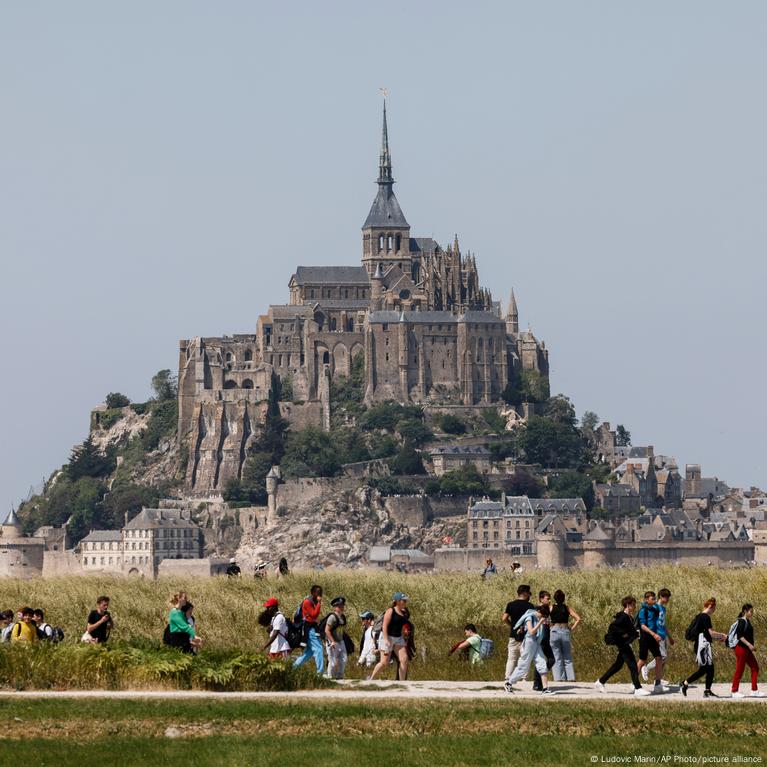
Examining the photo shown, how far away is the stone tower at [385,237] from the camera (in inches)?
5925

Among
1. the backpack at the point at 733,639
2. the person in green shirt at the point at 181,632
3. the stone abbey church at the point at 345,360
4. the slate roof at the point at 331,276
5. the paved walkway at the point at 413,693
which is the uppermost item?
the slate roof at the point at 331,276

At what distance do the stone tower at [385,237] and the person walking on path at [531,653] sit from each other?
119 meters

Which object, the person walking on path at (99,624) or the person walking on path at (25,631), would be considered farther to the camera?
the person walking on path at (99,624)

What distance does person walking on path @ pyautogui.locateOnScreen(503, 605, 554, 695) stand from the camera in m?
30.2

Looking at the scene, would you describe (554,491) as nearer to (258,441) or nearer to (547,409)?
(547,409)

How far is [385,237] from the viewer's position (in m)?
152

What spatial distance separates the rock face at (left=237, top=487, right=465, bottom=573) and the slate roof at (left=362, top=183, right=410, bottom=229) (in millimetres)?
24537

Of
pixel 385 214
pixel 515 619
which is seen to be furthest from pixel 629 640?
pixel 385 214

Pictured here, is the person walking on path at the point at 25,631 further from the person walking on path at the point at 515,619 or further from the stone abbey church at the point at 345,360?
the stone abbey church at the point at 345,360

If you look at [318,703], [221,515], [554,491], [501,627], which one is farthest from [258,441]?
[318,703]

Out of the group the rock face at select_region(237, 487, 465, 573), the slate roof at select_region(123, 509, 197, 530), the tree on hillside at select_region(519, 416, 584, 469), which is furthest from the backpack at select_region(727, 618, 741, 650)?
the tree on hillside at select_region(519, 416, 584, 469)

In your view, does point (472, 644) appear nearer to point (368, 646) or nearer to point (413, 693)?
point (368, 646)

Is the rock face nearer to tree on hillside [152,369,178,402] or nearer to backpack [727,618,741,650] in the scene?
tree on hillside [152,369,178,402]

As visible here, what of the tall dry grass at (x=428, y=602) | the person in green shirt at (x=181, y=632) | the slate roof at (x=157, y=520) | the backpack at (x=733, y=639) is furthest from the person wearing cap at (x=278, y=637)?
the slate roof at (x=157, y=520)
